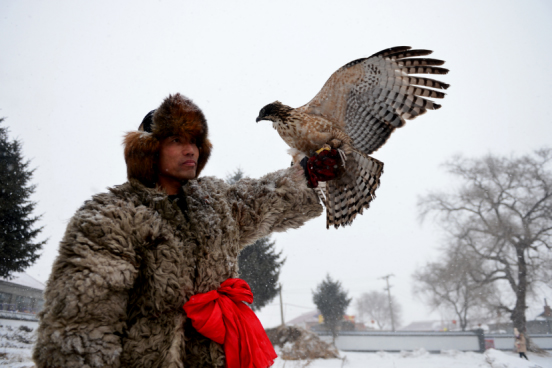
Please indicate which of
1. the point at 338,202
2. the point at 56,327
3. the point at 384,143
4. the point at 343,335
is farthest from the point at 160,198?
the point at 343,335

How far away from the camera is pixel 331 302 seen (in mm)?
19172

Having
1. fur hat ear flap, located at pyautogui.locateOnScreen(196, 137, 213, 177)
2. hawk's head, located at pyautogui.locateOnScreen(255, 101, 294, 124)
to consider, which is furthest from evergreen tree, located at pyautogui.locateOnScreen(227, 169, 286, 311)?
fur hat ear flap, located at pyautogui.locateOnScreen(196, 137, 213, 177)

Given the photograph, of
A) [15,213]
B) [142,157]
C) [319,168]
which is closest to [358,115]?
[319,168]

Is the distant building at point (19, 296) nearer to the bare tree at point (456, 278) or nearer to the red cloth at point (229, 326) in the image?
the red cloth at point (229, 326)

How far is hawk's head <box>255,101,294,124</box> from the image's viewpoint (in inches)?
105

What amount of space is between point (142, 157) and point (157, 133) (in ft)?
0.45

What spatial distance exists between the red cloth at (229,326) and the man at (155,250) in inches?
1.5

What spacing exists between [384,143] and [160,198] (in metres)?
1.91

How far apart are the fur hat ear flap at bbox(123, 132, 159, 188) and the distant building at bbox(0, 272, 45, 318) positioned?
9.38m

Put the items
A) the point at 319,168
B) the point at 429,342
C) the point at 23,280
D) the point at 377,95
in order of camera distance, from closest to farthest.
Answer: the point at 319,168, the point at 377,95, the point at 23,280, the point at 429,342

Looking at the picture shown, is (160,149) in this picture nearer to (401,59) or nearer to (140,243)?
(140,243)

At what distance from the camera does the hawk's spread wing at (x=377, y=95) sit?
7.88 ft

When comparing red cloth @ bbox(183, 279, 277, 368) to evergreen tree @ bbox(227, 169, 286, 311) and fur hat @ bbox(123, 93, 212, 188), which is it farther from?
evergreen tree @ bbox(227, 169, 286, 311)

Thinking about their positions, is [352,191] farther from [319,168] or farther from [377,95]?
[377,95]
